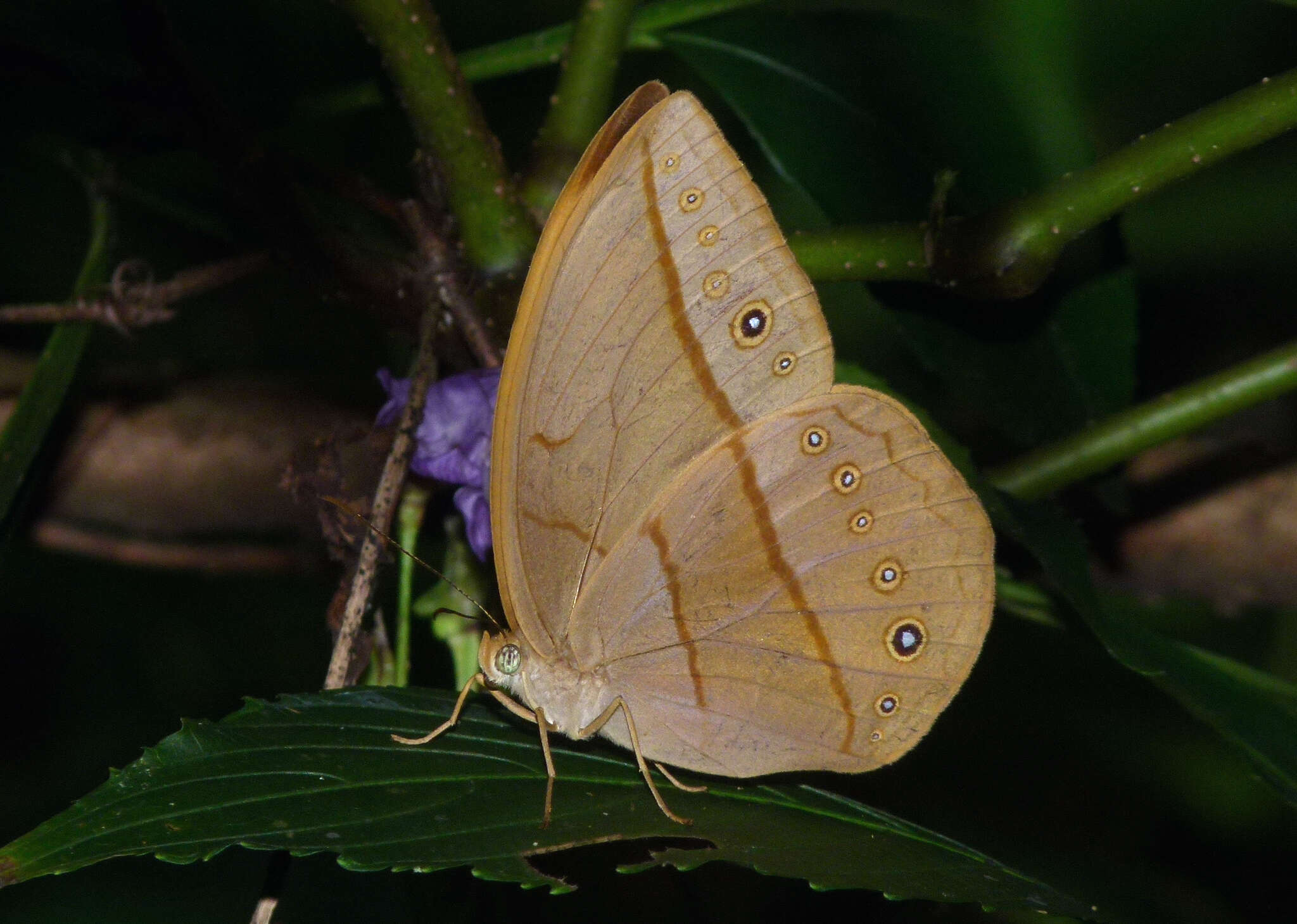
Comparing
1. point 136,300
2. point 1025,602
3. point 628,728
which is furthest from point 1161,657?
point 136,300

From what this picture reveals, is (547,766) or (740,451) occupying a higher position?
(740,451)

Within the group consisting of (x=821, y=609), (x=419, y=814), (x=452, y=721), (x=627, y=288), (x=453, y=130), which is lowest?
(x=419, y=814)

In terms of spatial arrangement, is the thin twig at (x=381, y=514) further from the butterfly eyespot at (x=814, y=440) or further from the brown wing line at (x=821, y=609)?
the butterfly eyespot at (x=814, y=440)

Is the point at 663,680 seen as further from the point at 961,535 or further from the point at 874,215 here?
the point at 874,215

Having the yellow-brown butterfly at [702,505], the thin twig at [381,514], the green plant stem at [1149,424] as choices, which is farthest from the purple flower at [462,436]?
Answer: the green plant stem at [1149,424]

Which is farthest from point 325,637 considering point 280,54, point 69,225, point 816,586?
point 816,586

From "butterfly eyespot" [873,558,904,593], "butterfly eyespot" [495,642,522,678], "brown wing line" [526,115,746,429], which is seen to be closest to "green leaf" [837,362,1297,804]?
"butterfly eyespot" [873,558,904,593]

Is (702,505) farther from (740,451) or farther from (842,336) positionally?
(842,336)
